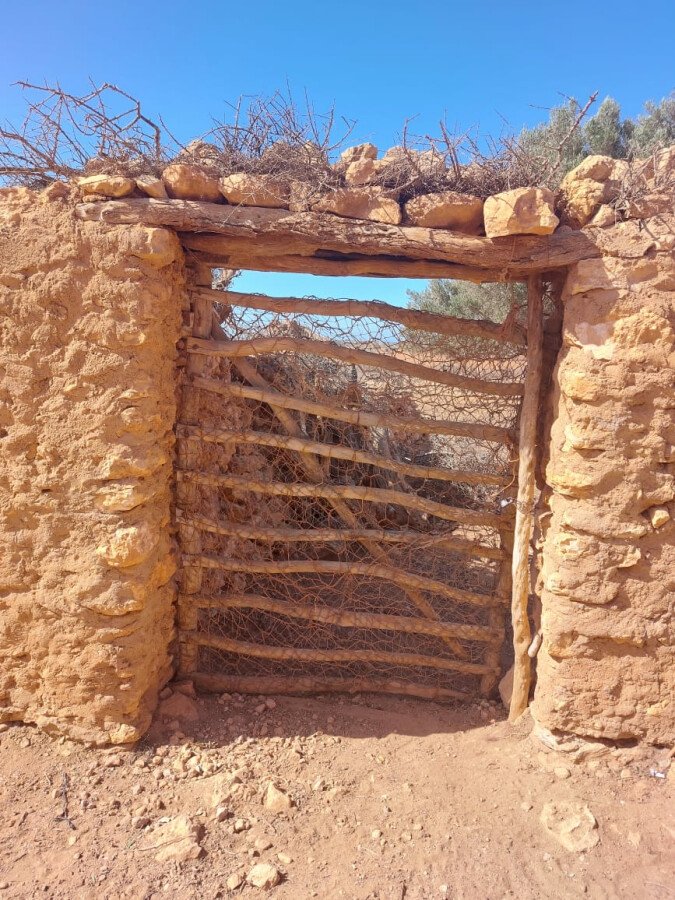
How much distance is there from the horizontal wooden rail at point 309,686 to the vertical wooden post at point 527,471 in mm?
552

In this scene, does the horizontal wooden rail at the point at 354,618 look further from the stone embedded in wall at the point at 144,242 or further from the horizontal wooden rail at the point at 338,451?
the stone embedded in wall at the point at 144,242

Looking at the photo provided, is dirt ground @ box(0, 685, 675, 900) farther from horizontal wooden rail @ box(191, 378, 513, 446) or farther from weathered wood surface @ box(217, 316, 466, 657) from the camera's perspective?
horizontal wooden rail @ box(191, 378, 513, 446)

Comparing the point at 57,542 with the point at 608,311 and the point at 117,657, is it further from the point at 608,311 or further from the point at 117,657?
the point at 608,311

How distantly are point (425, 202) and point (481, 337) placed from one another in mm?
665

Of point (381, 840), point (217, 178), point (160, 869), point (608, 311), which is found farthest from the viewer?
point (217, 178)

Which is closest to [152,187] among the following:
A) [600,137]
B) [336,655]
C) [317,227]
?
[317,227]

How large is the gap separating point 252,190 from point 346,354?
78 cm

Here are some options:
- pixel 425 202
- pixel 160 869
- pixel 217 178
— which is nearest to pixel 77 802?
pixel 160 869

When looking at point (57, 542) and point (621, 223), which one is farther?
point (57, 542)

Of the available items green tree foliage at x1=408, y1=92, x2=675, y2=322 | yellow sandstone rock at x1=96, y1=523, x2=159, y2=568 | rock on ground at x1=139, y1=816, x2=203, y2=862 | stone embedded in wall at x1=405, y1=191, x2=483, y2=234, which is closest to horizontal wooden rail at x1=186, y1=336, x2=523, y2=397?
stone embedded in wall at x1=405, y1=191, x2=483, y2=234

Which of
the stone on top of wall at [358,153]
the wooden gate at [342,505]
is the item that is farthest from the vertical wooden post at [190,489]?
the stone on top of wall at [358,153]

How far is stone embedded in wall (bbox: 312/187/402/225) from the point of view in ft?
7.72

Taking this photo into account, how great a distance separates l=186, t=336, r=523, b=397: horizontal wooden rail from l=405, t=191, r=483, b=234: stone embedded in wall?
23.5 inches

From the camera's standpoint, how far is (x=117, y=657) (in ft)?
8.03
